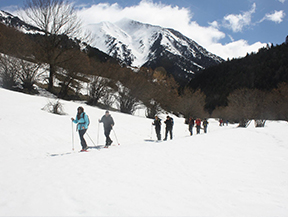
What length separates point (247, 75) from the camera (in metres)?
102

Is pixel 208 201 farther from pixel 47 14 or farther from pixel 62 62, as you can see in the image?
pixel 47 14

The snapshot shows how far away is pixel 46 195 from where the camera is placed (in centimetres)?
306

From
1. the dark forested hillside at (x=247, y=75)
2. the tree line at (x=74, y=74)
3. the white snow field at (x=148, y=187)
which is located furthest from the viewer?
the dark forested hillside at (x=247, y=75)

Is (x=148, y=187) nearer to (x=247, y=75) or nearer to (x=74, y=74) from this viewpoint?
(x=74, y=74)

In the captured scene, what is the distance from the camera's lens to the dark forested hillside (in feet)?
298

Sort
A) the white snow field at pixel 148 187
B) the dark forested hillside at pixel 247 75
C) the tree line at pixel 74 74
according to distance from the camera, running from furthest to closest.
Answer: 1. the dark forested hillside at pixel 247 75
2. the tree line at pixel 74 74
3. the white snow field at pixel 148 187

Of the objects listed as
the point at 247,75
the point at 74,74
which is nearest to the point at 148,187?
the point at 74,74

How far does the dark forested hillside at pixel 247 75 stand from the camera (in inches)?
3570

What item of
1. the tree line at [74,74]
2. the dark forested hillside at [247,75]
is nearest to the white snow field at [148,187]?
the tree line at [74,74]

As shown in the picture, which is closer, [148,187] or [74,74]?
[148,187]

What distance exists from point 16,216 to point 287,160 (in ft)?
28.9

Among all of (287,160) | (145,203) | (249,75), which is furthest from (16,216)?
(249,75)

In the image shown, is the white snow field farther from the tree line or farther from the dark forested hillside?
the dark forested hillside

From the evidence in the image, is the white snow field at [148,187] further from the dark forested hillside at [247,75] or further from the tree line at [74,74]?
the dark forested hillside at [247,75]
